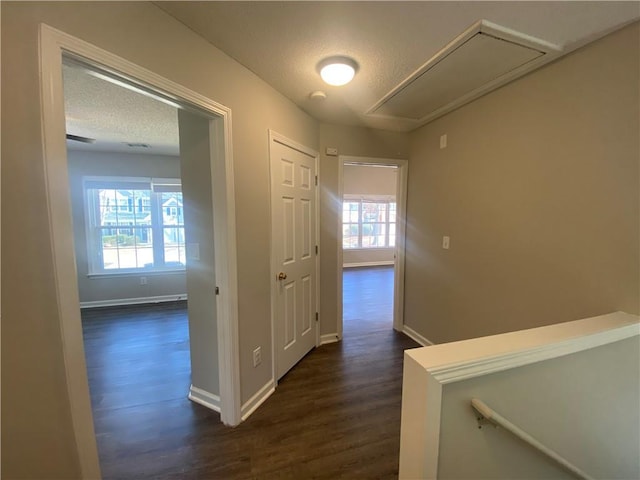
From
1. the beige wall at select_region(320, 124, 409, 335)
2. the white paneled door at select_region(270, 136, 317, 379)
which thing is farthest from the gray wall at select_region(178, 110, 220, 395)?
the beige wall at select_region(320, 124, 409, 335)

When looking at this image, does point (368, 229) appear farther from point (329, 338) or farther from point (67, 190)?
point (67, 190)

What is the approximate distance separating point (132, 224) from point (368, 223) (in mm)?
5479

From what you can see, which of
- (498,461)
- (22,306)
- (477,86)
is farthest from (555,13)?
(22,306)

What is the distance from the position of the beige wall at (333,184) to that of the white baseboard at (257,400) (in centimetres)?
97

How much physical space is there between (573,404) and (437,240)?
1.73 m

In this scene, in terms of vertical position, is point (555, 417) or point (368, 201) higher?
point (368, 201)

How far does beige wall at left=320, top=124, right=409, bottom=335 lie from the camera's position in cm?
291

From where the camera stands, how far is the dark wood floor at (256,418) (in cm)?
158

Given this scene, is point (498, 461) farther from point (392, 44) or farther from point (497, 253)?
point (392, 44)

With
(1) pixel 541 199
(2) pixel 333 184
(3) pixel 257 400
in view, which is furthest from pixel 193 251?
(1) pixel 541 199

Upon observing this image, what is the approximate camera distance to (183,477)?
4.95ft

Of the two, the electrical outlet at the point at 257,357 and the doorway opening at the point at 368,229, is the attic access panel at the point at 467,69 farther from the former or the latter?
the doorway opening at the point at 368,229

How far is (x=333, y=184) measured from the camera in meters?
2.95

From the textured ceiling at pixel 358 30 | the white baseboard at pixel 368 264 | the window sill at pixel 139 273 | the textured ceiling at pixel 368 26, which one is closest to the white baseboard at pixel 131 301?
the window sill at pixel 139 273
